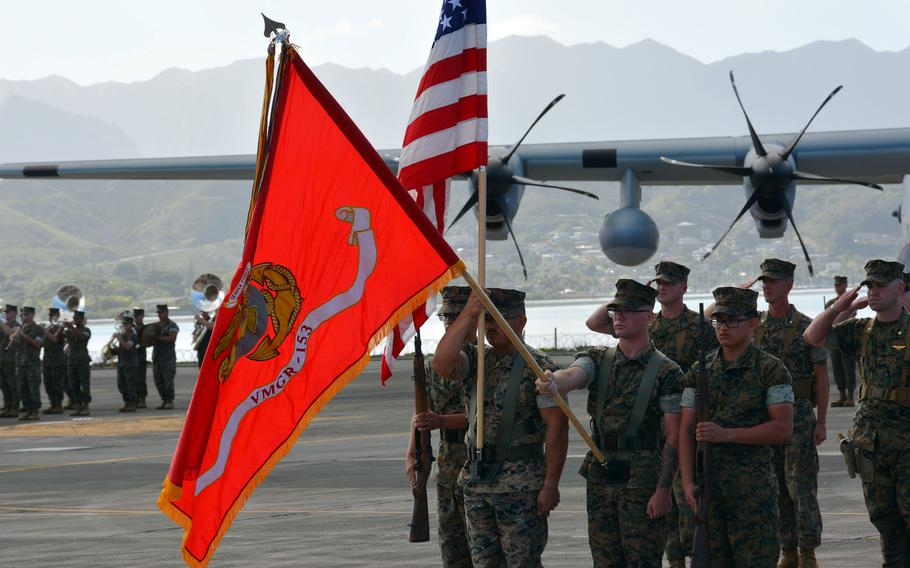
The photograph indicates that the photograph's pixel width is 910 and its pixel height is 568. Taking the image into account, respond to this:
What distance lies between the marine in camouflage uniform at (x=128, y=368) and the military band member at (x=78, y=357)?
68cm

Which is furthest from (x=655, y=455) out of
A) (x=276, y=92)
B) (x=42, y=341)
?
(x=42, y=341)

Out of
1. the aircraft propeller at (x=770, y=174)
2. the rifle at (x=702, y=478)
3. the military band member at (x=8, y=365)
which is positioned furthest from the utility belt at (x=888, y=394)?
the military band member at (x=8, y=365)

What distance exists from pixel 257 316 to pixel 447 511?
1693 millimetres

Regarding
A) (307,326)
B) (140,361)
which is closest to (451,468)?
(307,326)

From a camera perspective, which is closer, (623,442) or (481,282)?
(481,282)

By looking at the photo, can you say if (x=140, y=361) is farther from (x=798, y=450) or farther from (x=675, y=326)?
(x=798, y=450)

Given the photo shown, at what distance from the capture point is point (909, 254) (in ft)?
Answer: 54.9

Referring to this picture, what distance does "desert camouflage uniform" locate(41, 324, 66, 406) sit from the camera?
23703mm

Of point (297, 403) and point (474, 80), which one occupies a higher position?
point (474, 80)

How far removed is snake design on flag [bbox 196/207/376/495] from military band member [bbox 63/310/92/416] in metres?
17.6

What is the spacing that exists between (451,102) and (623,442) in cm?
199

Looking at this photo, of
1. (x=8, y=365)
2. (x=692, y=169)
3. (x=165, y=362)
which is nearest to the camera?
(x=692, y=169)

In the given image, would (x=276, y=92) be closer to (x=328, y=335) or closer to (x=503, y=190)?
(x=328, y=335)

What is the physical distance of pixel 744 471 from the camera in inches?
257
